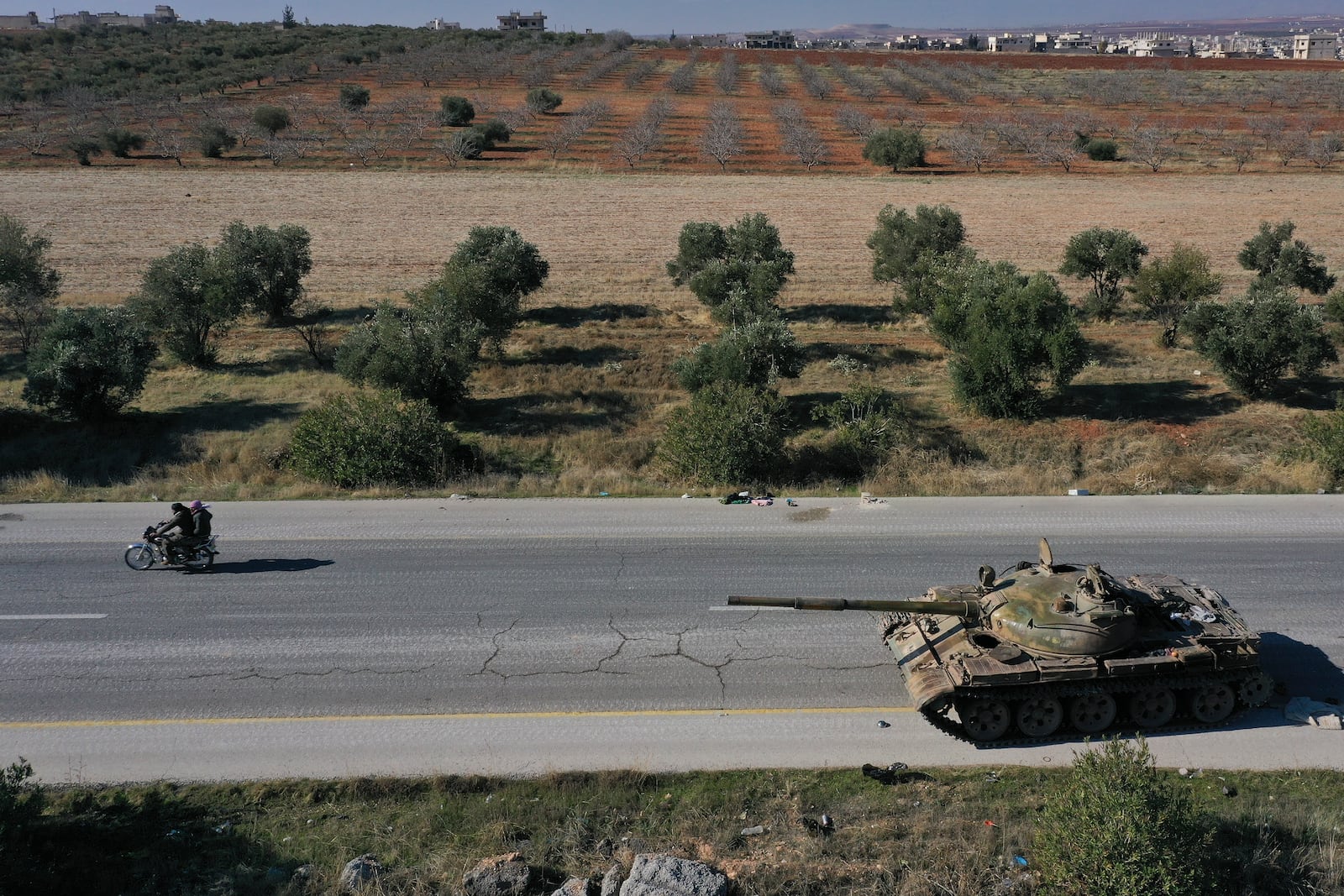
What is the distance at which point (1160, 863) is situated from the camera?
28.2 feet

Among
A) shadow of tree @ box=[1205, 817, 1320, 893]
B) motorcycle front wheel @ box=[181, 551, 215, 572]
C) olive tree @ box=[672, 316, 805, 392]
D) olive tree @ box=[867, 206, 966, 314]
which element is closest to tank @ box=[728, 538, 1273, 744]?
shadow of tree @ box=[1205, 817, 1320, 893]

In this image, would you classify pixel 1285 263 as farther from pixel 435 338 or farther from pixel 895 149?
pixel 895 149

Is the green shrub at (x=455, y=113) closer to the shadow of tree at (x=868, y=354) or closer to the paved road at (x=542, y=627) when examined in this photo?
the shadow of tree at (x=868, y=354)

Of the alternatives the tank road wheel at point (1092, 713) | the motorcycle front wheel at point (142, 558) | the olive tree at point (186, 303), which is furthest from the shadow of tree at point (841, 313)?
the tank road wheel at point (1092, 713)

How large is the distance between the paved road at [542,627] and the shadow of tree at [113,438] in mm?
5644

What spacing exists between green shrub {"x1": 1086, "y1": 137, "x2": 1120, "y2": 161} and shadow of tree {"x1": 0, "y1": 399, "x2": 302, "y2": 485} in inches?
2322

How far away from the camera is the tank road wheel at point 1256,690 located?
12.0 meters

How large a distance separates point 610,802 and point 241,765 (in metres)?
4.28

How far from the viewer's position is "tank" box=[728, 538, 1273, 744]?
37.9ft

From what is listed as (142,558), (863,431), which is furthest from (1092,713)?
(142,558)

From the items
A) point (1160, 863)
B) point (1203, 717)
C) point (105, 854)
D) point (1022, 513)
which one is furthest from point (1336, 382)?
point (105, 854)

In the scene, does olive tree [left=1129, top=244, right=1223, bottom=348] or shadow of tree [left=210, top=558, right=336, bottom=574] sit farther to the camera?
olive tree [left=1129, top=244, right=1223, bottom=348]

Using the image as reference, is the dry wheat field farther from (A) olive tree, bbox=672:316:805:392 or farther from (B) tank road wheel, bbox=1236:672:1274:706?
(B) tank road wheel, bbox=1236:672:1274:706

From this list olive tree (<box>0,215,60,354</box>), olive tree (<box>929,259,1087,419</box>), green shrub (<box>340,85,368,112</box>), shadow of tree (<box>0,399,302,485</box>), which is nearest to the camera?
shadow of tree (<box>0,399,302,485</box>)
